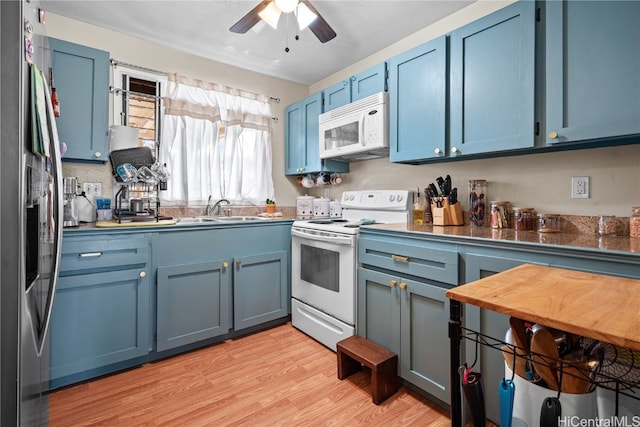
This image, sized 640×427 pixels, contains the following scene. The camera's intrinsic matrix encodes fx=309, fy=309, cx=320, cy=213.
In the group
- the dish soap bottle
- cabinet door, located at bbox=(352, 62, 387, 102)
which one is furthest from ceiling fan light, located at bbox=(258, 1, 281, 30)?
the dish soap bottle

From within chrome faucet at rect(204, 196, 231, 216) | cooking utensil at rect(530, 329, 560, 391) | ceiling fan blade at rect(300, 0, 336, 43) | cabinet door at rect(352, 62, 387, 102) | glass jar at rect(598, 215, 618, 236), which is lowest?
cooking utensil at rect(530, 329, 560, 391)

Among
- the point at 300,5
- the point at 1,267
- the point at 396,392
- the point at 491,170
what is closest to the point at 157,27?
the point at 300,5

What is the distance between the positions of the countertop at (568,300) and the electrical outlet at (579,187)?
0.85 m

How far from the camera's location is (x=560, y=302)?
80 centimetres

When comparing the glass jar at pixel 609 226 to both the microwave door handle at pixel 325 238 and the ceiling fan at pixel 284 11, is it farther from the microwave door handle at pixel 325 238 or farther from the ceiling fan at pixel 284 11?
the ceiling fan at pixel 284 11

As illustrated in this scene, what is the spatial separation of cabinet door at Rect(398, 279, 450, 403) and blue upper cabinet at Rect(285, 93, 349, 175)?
65.0 inches

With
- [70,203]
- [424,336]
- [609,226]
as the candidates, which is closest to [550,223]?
[609,226]

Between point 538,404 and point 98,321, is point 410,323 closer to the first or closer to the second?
point 538,404

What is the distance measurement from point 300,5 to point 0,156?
1.78 meters

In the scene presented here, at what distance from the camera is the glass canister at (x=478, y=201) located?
2029 mm

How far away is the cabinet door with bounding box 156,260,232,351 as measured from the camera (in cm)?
217

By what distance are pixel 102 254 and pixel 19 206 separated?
1.39m

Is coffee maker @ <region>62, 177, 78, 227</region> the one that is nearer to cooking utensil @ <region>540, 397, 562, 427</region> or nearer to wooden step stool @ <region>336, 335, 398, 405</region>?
wooden step stool @ <region>336, 335, 398, 405</region>

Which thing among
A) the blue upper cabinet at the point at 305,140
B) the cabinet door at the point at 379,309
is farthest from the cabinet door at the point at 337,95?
the cabinet door at the point at 379,309
